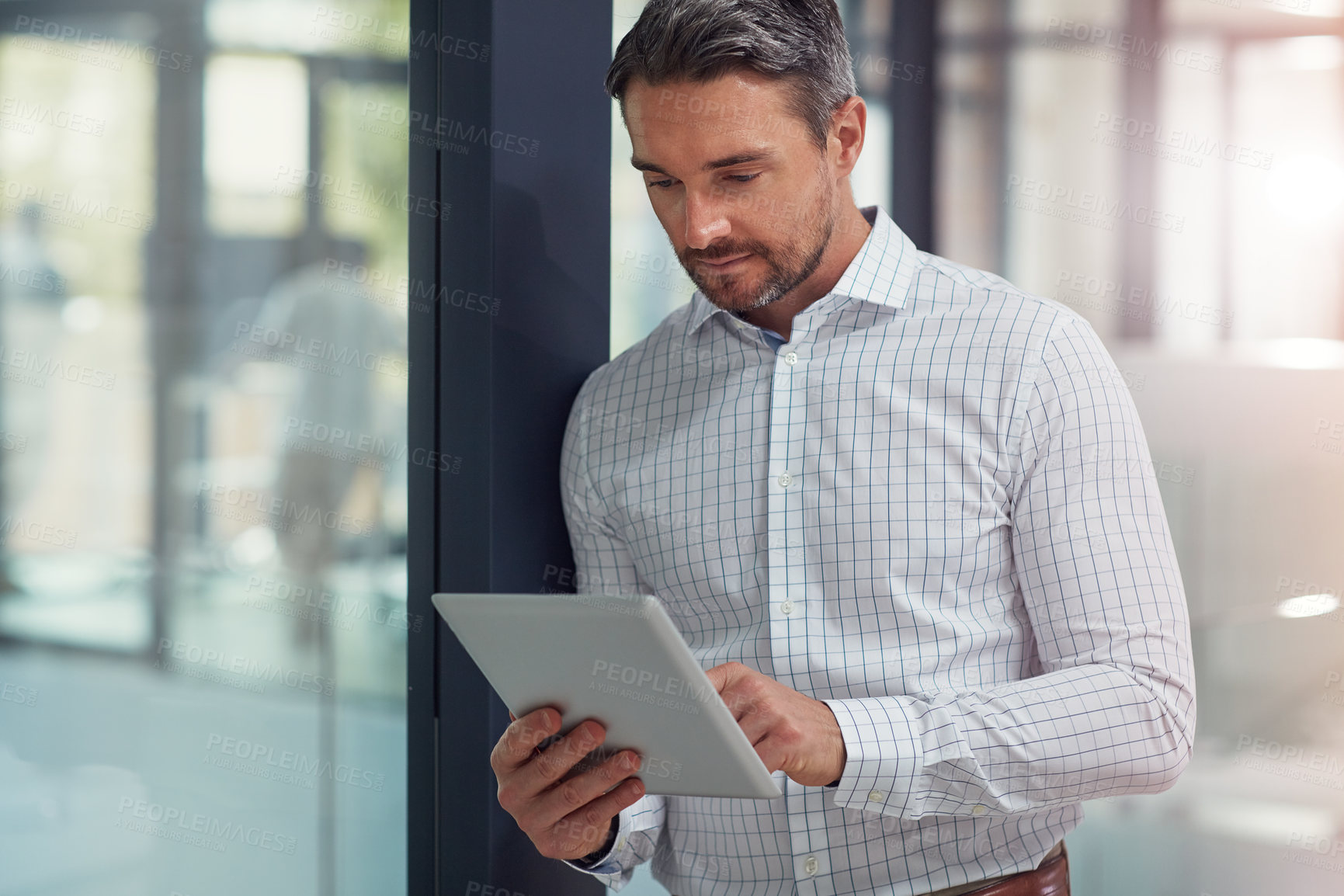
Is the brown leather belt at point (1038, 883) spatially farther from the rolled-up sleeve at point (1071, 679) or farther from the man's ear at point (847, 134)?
the man's ear at point (847, 134)

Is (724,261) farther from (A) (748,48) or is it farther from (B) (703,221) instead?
(A) (748,48)

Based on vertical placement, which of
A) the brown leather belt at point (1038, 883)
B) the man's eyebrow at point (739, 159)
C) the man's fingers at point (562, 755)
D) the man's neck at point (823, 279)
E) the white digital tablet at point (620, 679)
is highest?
the man's eyebrow at point (739, 159)

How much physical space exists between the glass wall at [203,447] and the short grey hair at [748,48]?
1.11 ft

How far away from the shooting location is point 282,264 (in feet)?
4.70

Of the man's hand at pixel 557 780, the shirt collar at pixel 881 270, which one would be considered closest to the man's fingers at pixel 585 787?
the man's hand at pixel 557 780

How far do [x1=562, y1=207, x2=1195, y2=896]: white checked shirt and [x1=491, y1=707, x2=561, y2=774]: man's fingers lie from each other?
0.93ft

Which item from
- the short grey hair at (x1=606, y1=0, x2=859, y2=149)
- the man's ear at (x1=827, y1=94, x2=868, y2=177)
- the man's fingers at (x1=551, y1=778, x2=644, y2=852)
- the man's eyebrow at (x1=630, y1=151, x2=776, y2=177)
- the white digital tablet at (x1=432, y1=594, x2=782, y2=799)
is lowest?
the man's fingers at (x1=551, y1=778, x2=644, y2=852)

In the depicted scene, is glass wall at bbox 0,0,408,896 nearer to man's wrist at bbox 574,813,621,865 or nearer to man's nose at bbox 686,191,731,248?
man's wrist at bbox 574,813,621,865

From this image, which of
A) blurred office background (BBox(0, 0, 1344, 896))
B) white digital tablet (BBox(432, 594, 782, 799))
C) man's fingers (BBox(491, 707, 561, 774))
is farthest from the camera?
blurred office background (BBox(0, 0, 1344, 896))

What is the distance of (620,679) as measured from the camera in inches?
40.0

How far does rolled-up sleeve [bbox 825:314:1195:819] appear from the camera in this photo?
1244mm

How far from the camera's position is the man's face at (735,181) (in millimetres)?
1369

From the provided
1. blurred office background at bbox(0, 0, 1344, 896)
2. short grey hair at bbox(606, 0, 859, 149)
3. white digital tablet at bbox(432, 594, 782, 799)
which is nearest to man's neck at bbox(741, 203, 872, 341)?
short grey hair at bbox(606, 0, 859, 149)

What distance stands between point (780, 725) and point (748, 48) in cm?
74
